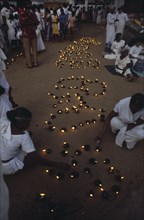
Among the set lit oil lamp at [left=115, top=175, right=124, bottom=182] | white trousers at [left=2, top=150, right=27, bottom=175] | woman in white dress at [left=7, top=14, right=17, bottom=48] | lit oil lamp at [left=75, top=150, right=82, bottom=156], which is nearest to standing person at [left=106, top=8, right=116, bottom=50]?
woman in white dress at [left=7, top=14, right=17, bottom=48]

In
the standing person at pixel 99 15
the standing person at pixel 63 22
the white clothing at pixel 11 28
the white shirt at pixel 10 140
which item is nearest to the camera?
the white shirt at pixel 10 140

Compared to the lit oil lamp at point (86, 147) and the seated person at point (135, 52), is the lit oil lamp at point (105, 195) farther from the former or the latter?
the seated person at point (135, 52)

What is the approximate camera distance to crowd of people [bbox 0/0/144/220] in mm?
2695

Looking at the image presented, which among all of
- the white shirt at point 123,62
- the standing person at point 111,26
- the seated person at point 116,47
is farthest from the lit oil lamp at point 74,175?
the standing person at point 111,26

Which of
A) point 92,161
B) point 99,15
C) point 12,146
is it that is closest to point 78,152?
point 92,161

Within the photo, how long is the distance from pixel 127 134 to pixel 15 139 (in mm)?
1884

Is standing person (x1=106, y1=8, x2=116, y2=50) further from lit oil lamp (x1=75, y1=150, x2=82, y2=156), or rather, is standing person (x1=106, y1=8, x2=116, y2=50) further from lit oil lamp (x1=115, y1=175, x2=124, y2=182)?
lit oil lamp (x1=115, y1=175, x2=124, y2=182)

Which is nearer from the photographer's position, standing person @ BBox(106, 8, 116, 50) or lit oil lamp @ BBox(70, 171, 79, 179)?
lit oil lamp @ BBox(70, 171, 79, 179)

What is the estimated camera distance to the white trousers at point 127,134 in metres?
3.55

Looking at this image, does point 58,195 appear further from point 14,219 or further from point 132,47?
point 132,47

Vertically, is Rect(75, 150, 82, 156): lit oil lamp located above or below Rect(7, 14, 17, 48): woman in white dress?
below

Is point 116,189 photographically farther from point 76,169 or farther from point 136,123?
point 136,123

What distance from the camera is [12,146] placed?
2764 mm

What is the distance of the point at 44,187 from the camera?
307 cm
